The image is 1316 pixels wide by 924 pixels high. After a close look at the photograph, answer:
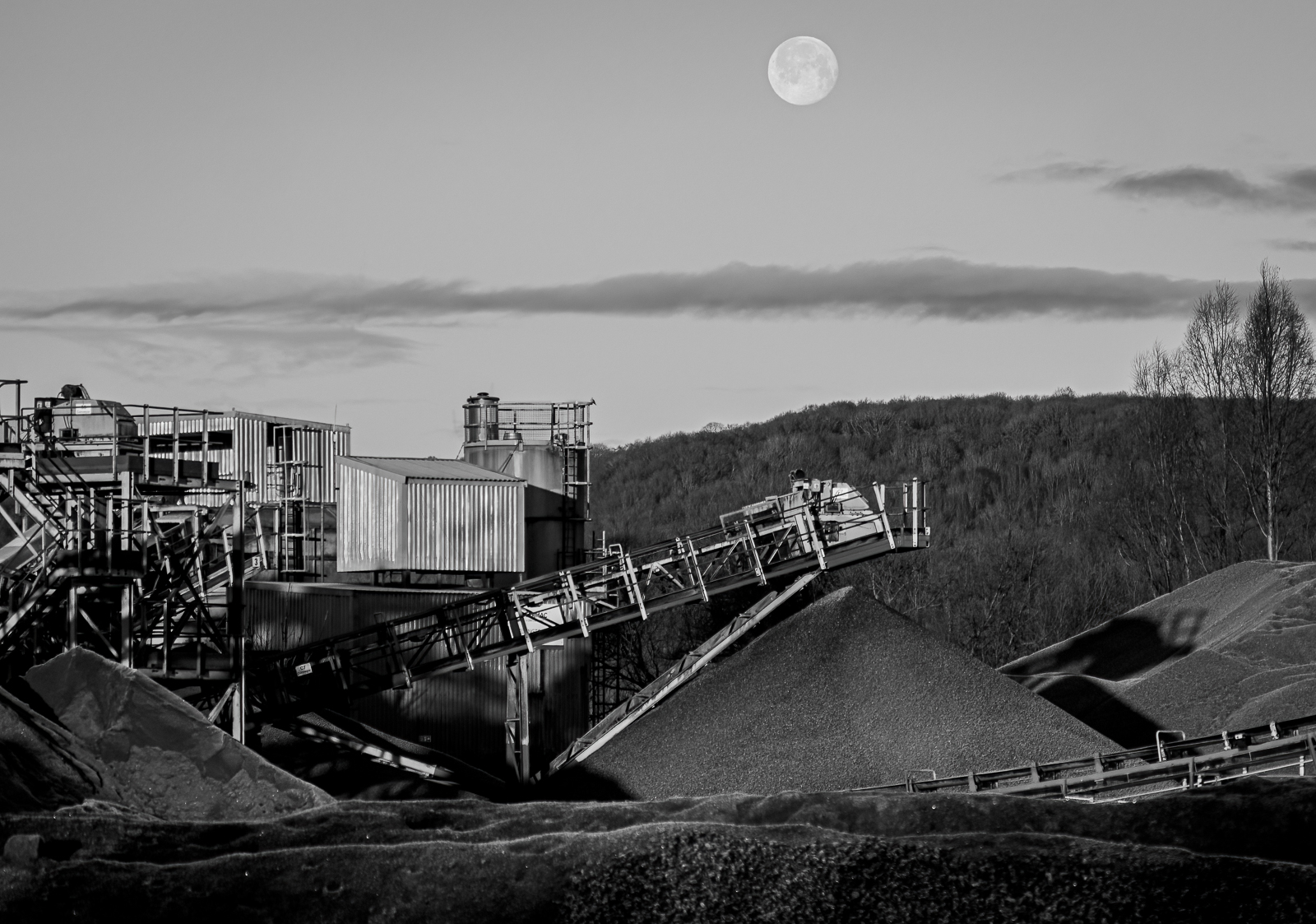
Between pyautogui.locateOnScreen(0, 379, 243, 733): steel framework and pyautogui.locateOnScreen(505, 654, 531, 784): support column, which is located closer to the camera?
pyautogui.locateOnScreen(0, 379, 243, 733): steel framework

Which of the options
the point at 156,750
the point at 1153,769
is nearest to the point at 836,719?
the point at 1153,769

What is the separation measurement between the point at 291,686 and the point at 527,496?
30.5ft

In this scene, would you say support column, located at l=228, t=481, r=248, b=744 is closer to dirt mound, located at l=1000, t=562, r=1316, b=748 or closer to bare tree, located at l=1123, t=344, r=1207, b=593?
dirt mound, located at l=1000, t=562, r=1316, b=748

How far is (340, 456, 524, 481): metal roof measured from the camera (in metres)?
33.6

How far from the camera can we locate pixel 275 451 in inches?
1592

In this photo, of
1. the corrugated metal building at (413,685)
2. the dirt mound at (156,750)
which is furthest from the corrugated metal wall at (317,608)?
the dirt mound at (156,750)

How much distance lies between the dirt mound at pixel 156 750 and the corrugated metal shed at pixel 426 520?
10.8 m

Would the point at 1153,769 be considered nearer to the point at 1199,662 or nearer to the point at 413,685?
the point at 413,685

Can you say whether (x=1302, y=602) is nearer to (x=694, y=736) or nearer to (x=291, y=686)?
(x=694, y=736)

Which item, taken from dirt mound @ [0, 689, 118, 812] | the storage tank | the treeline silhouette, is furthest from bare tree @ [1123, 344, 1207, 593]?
dirt mound @ [0, 689, 118, 812]

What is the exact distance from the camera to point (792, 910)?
15.2 metres

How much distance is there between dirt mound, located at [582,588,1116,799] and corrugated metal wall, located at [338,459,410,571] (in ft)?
23.0

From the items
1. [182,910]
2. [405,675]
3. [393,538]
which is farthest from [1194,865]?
[393,538]

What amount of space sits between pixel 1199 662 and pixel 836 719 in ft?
43.9
